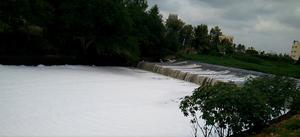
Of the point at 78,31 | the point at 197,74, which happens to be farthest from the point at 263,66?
the point at 78,31

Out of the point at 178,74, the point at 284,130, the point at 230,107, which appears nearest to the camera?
the point at 230,107

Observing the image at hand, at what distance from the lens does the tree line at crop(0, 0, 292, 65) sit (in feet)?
72.5

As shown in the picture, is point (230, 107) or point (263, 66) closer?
point (230, 107)

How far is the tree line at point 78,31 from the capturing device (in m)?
22.1

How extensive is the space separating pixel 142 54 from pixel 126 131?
24.6 m

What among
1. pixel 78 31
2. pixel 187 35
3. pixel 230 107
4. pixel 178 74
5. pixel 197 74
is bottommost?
pixel 178 74

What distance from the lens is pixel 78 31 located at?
25344 millimetres

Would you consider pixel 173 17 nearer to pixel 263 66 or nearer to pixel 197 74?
pixel 263 66

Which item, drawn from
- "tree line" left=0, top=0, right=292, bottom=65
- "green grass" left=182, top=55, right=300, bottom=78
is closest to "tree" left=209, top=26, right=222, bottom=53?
"green grass" left=182, top=55, right=300, bottom=78


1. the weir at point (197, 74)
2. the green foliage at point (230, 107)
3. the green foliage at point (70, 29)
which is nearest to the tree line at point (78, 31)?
the green foliage at point (70, 29)

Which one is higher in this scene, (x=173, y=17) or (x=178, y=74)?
(x=173, y=17)

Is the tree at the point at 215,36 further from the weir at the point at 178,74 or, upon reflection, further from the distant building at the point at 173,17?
the weir at the point at 178,74

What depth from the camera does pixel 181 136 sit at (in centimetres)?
830

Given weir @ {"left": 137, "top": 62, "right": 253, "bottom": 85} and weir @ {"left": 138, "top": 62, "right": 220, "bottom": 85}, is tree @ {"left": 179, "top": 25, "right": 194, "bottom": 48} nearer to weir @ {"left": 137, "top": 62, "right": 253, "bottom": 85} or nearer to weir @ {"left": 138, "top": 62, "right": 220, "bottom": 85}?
weir @ {"left": 137, "top": 62, "right": 253, "bottom": 85}
